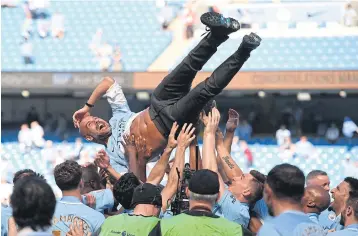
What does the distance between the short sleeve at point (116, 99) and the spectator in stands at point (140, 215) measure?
2.72 metres

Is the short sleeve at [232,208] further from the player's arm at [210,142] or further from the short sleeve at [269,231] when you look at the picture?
the short sleeve at [269,231]

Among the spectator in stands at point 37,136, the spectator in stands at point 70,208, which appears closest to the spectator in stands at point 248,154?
the spectator in stands at point 37,136

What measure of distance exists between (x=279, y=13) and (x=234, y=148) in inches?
166

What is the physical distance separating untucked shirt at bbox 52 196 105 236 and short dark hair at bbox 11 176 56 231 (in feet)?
5.50

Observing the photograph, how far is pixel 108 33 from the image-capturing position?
23.6 meters

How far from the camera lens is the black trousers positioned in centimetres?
620

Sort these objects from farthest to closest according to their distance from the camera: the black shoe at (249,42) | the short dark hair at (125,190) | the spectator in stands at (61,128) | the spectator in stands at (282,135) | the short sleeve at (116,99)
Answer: the spectator in stands at (61,128), the spectator in stands at (282,135), the short sleeve at (116,99), the black shoe at (249,42), the short dark hair at (125,190)

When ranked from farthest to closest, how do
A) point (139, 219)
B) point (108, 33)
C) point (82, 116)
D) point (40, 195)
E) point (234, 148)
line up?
point (108, 33) → point (234, 148) → point (82, 116) → point (139, 219) → point (40, 195)

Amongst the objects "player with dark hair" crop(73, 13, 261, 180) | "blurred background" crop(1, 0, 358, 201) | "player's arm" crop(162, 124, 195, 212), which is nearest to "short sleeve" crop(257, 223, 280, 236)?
"player's arm" crop(162, 124, 195, 212)

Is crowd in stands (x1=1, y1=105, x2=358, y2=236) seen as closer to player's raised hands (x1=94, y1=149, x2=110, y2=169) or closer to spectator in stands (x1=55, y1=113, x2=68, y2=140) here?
player's raised hands (x1=94, y1=149, x2=110, y2=169)

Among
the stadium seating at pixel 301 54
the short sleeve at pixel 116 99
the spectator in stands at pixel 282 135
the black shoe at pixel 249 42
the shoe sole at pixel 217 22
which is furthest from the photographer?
the stadium seating at pixel 301 54

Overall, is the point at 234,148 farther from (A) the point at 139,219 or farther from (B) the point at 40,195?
(B) the point at 40,195

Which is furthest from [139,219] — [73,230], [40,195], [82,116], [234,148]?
[234,148]

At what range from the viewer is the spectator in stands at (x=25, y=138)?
21719 millimetres
